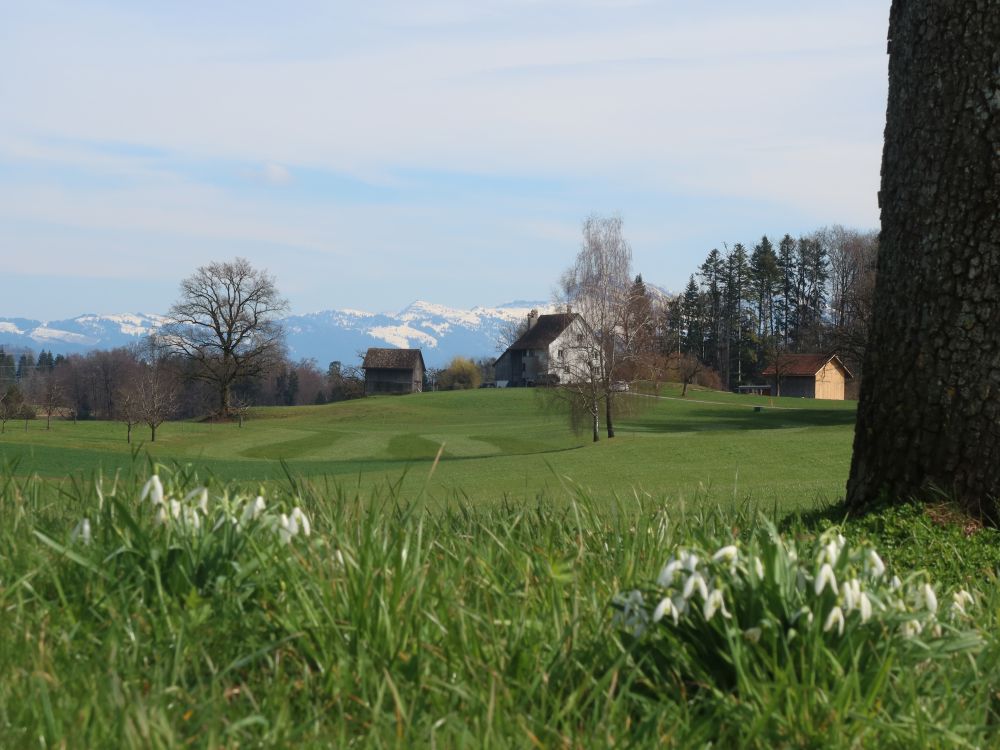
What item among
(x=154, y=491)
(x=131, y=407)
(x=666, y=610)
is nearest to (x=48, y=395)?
(x=131, y=407)

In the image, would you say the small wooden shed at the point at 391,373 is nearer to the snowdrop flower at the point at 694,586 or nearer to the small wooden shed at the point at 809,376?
the small wooden shed at the point at 809,376

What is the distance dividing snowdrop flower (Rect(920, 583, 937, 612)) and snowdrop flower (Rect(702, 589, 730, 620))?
2.10ft

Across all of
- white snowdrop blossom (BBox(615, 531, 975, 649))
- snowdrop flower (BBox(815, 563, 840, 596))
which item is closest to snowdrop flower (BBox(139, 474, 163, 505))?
white snowdrop blossom (BBox(615, 531, 975, 649))

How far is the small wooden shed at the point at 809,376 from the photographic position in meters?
82.0

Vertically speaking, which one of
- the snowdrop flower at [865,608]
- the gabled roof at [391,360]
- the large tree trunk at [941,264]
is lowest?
the snowdrop flower at [865,608]

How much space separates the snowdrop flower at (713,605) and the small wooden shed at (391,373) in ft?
339

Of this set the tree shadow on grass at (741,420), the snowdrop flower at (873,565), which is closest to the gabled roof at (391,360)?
the tree shadow on grass at (741,420)

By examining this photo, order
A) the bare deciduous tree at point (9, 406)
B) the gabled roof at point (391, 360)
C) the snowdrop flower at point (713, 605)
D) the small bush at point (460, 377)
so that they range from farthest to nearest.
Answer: the small bush at point (460, 377) < the gabled roof at point (391, 360) < the bare deciduous tree at point (9, 406) < the snowdrop flower at point (713, 605)

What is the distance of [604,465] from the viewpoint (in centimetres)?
2958

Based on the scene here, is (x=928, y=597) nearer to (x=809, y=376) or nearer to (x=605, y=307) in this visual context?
(x=605, y=307)

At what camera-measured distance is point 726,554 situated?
2.62 metres

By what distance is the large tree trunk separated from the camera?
5387mm

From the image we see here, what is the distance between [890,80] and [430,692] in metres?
5.12

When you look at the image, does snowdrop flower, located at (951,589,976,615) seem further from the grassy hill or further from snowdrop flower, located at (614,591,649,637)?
the grassy hill
